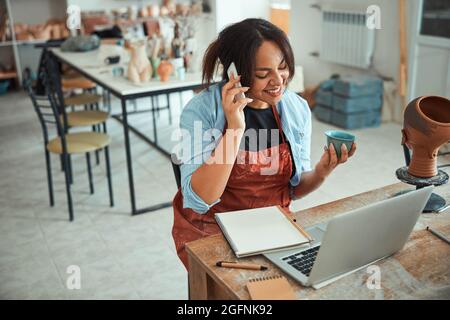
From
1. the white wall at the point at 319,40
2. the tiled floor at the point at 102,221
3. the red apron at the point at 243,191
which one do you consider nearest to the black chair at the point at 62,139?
the tiled floor at the point at 102,221

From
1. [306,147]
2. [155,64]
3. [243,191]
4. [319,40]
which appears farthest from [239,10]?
[243,191]

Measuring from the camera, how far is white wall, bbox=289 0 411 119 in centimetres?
469

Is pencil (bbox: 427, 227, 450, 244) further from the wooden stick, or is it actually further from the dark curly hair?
the wooden stick

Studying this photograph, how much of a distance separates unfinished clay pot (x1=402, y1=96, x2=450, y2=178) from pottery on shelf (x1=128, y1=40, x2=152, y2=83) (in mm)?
2081

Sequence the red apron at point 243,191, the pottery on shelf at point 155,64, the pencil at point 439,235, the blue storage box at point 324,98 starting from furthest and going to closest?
1. the blue storage box at point 324,98
2. the pottery on shelf at point 155,64
3. the red apron at point 243,191
4. the pencil at point 439,235

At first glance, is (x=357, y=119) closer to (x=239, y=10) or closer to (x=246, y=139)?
(x=239, y=10)

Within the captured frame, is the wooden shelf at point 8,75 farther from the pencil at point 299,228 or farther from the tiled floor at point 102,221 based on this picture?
the pencil at point 299,228

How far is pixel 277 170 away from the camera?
164 cm

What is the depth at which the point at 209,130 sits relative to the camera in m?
1.53

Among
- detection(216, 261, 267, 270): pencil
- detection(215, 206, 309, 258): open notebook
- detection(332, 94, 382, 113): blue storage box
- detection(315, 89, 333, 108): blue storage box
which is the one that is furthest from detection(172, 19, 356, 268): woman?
detection(315, 89, 333, 108): blue storage box

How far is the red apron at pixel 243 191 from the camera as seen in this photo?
1.60 meters

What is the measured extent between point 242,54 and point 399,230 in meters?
0.64

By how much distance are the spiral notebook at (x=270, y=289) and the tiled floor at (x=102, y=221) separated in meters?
1.28

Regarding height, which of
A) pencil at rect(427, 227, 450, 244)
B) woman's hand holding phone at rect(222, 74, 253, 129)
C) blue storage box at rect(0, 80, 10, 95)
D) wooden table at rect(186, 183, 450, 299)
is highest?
woman's hand holding phone at rect(222, 74, 253, 129)
